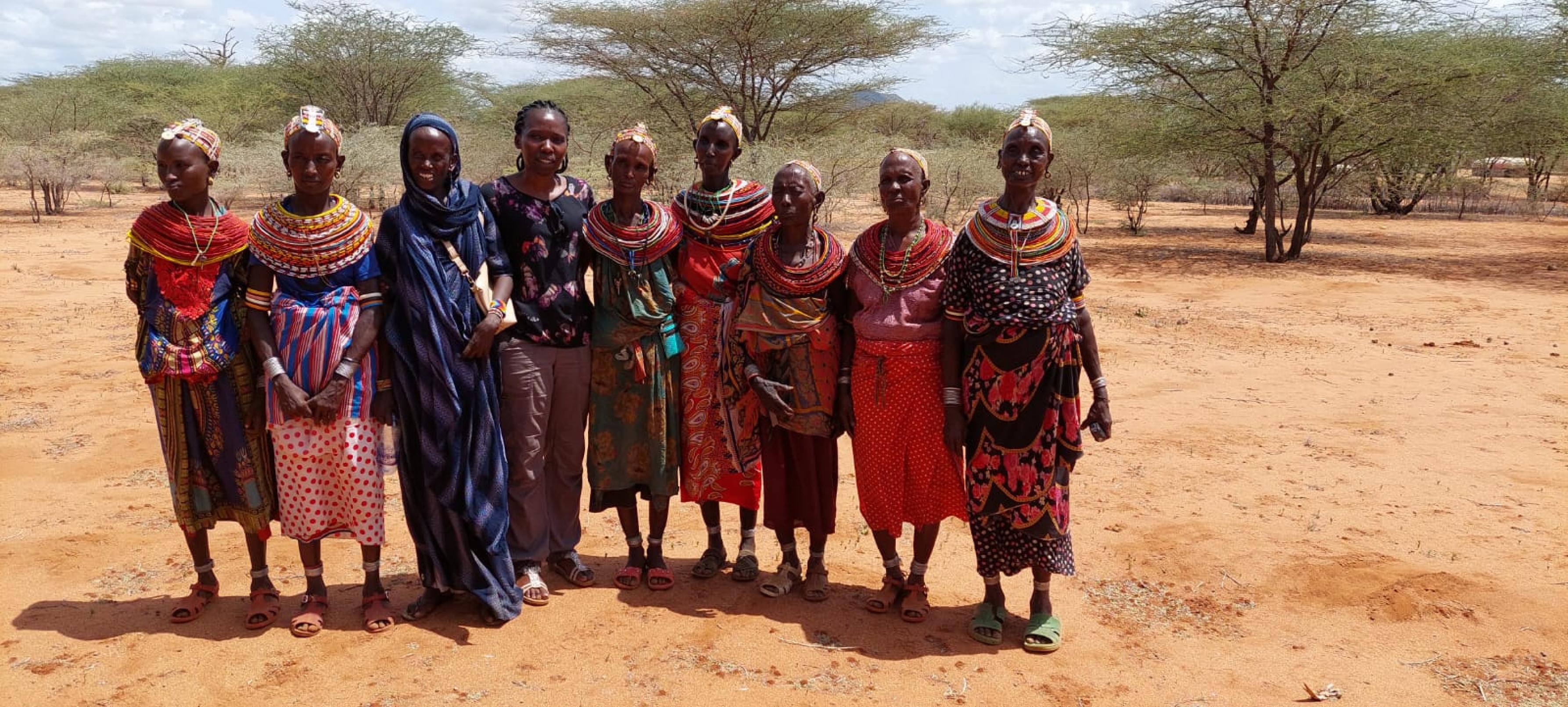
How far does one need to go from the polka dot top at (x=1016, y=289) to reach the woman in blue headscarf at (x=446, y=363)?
→ 1.44 metres

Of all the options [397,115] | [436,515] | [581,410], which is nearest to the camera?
[436,515]

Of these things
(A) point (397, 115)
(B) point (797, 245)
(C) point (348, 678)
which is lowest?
(C) point (348, 678)

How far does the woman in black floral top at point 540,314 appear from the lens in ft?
10.7

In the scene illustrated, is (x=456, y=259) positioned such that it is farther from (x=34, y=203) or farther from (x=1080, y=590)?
(x=34, y=203)

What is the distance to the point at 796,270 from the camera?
10.5 feet

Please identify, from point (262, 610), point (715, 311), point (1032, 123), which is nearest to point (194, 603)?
point (262, 610)

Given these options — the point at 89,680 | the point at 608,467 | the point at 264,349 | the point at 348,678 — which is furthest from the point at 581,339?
the point at 89,680

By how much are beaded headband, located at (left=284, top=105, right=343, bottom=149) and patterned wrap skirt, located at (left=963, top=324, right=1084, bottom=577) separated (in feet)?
6.54

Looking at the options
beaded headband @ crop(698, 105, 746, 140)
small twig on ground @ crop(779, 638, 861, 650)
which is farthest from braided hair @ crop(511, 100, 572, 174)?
small twig on ground @ crop(779, 638, 861, 650)

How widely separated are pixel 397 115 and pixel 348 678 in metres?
25.8

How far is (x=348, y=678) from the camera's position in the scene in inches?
116

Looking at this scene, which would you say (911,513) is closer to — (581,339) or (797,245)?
(797,245)

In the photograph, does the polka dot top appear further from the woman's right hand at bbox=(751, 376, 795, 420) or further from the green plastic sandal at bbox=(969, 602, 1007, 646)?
the green plastic sandal at bbox=(969, 602, 1007, 646)

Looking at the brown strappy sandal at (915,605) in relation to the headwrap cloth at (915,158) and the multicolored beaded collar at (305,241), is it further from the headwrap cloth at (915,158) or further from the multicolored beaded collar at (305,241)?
the multicolored beaded collar at (305,241)
